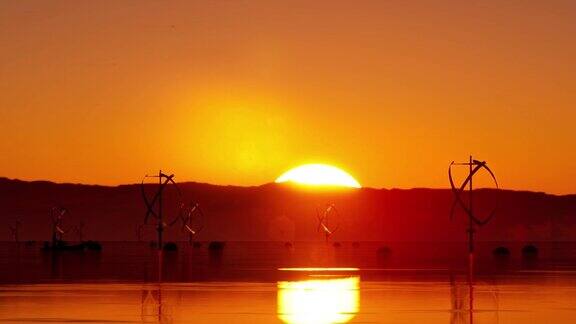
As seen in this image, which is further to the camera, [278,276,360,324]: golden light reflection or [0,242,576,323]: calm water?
[278,276,360,324]: golden light reflection

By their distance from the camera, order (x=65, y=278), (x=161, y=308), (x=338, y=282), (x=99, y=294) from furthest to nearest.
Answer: (x=65, y=278)
(x=338, y=282)
(x=99, y=294)
(x=161, y=308)

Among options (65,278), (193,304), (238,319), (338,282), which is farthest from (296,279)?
(238,319)

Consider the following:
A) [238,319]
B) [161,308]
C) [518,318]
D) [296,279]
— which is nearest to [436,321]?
[518,318]

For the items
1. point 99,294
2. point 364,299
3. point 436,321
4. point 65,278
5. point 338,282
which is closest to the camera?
point 436,321

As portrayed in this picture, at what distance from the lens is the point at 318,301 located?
8456cm

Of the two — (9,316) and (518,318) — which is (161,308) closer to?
(9,316)

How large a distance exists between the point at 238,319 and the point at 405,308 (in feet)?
43.9

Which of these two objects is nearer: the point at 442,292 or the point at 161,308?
the point at 161,308

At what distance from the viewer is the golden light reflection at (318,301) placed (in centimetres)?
6962

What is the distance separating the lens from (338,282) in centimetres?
11512

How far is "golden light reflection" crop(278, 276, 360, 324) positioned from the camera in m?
69.6

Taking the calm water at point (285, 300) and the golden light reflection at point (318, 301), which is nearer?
the calm water at point (285, 300)

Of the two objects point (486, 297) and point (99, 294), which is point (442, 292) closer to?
point (486, 297)

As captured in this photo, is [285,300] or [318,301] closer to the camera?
[318,301]
